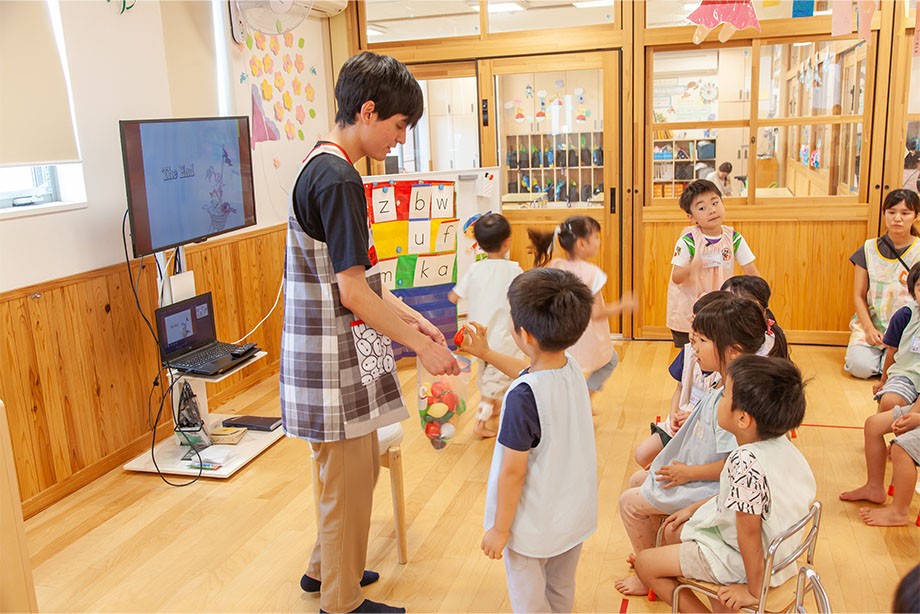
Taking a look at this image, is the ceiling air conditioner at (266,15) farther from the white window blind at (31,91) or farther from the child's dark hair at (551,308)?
the child's dark hair at (551,308)

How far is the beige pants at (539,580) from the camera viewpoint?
1.73 metres

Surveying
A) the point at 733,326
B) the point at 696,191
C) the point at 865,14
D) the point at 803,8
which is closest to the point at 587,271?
the point at 696,191

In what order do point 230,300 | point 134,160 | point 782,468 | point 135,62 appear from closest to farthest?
point 782,468 → point 134,160 → point 135,62 → point 230,300

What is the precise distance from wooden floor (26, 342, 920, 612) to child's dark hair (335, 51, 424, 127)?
1.46 metres

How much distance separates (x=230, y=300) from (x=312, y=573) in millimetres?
2190

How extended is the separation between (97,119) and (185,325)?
963 millimetres

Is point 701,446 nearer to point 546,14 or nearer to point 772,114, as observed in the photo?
point 772,114

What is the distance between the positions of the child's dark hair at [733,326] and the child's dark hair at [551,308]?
0.64m

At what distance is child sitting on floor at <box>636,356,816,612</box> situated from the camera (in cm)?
169

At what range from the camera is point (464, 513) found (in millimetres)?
2881

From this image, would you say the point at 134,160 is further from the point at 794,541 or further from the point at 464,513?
the point at 794,541

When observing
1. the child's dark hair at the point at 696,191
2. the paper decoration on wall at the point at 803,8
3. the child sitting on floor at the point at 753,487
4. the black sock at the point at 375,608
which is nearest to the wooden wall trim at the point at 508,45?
the paper decoration on wall at the point at 803,8

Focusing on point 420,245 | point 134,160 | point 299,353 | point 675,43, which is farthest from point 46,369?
point 675,43

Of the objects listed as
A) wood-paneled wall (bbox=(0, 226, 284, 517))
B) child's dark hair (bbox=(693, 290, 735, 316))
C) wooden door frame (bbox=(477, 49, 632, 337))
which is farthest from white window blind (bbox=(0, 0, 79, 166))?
wooden door frame (bbox=(477, 49, 632, 337))
